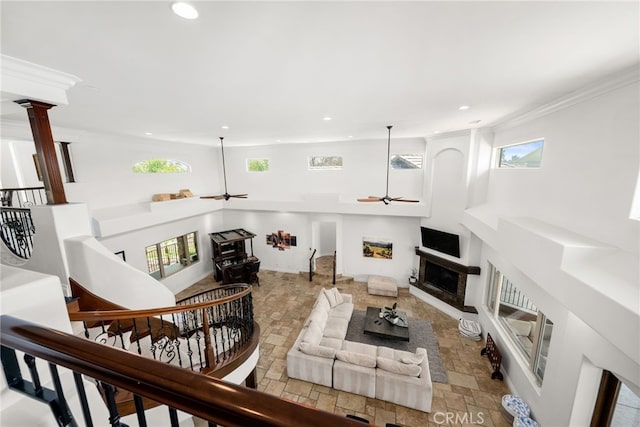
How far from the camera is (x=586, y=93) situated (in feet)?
10.2

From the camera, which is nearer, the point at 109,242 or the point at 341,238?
the point at 109,242

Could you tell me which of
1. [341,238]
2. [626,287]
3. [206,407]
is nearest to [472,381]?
[626,287]

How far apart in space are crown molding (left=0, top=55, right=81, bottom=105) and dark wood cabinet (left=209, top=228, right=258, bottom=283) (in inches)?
244

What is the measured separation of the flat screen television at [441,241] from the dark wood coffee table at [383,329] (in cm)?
263

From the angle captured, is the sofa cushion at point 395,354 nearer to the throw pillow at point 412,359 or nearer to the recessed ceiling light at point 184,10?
the throw pillow at point 412,359

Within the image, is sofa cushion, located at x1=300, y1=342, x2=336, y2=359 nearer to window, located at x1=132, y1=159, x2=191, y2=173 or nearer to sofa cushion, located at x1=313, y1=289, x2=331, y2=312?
sofa cushion, located at x1=313, y1=289, x2=331, y2=312

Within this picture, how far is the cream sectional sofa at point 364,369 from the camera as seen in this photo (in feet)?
14.1

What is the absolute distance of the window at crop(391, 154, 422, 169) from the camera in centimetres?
809

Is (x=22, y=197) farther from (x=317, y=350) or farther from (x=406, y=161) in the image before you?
(x=406, y=161)

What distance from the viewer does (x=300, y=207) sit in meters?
8.62

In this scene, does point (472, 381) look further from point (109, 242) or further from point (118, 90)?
point (109, 242)

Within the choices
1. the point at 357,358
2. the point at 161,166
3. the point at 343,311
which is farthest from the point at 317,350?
the point at 161,166

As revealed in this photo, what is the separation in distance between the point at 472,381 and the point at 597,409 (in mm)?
2071

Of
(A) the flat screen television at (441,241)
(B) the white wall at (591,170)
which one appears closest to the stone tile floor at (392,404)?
(A) the flat screen television at (441,241)
